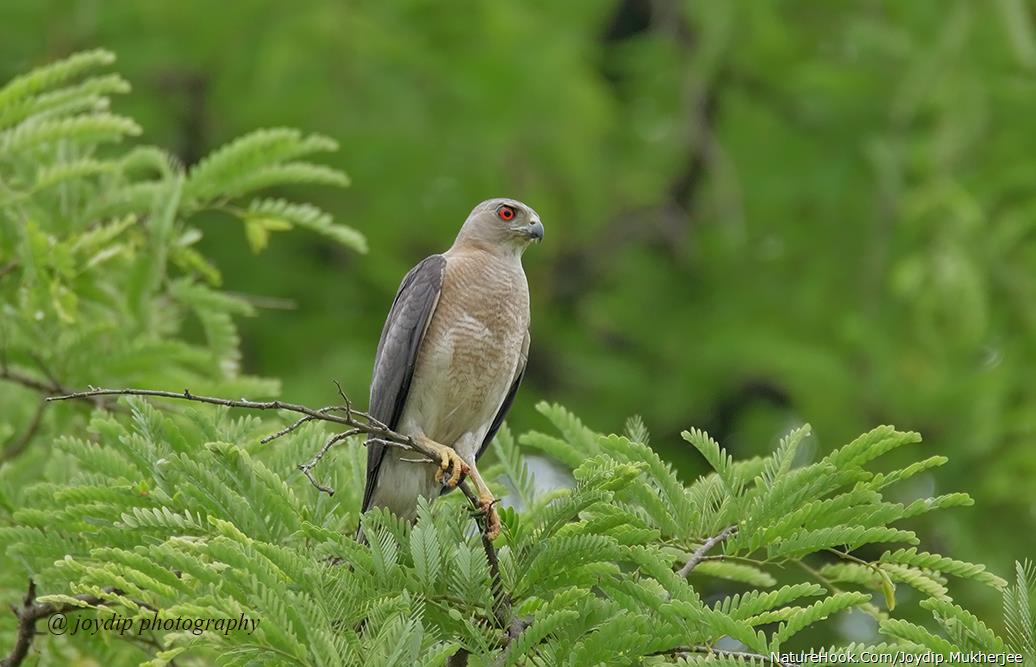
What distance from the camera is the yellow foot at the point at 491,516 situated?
3.33 m

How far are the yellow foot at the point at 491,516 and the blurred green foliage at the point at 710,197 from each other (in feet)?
13.9

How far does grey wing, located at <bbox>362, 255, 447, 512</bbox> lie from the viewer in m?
4.52

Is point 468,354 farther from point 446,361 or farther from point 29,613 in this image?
point 29,613

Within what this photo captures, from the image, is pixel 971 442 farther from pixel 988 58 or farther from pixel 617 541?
pixel 617 541

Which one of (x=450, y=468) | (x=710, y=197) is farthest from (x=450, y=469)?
(x=710, y=197)

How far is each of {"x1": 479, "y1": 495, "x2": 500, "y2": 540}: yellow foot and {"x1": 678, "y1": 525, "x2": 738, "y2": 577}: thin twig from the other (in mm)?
513

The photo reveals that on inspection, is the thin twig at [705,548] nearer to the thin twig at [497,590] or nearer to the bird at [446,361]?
the thin twig at [497,590]

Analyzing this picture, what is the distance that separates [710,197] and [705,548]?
28.0 feet

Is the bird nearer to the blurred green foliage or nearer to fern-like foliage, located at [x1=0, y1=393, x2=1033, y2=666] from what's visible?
Answer: fern-like foliage, located at [x1=0, y1=393, x2=1033, y2=666]

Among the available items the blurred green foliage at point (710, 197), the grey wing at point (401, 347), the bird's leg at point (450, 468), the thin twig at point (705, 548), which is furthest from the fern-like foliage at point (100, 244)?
the blurred green foliage at point (710, 197)

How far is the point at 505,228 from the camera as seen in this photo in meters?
4.96

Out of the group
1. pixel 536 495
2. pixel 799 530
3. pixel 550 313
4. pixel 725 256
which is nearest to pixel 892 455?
pixel 725 256

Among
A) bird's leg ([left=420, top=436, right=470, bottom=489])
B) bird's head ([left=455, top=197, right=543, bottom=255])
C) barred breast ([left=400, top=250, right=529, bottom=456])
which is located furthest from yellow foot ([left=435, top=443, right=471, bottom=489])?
bird's head ([left=455, top=197, right=543, bottom=255])

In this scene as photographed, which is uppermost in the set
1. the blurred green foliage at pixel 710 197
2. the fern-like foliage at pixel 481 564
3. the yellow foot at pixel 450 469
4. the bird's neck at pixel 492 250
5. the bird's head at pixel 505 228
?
the blurred green foliage at pixel 710 197
